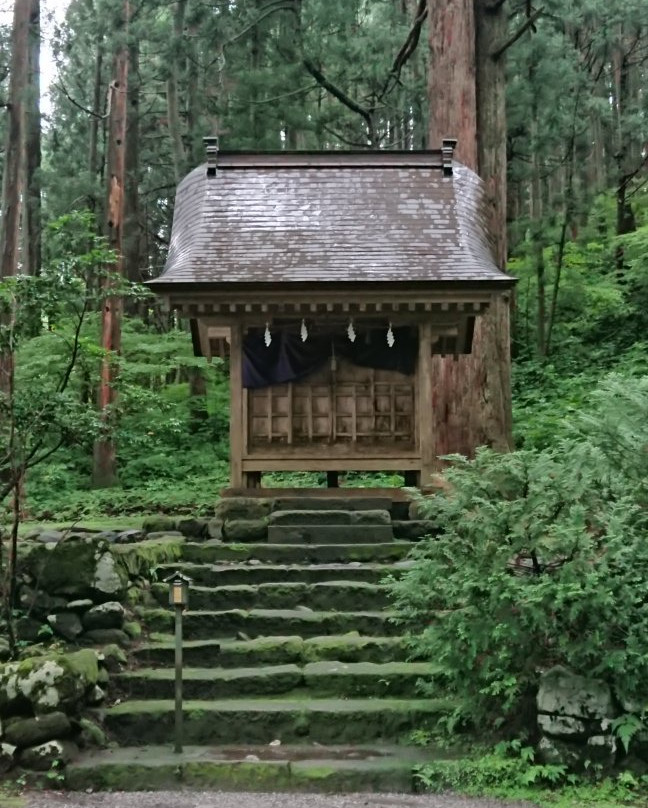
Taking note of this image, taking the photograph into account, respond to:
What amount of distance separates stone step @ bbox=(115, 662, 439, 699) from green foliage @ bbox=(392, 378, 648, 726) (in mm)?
474

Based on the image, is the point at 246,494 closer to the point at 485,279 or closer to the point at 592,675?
the point at 485,279

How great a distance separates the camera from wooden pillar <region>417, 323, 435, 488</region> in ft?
32.0

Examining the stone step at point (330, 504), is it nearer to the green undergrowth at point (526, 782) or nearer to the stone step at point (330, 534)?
the stone step at point (330, 534)

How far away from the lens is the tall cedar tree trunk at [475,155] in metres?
11.7

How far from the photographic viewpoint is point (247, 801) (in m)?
4.59

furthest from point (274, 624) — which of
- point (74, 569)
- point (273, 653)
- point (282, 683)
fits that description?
point (74, 569)

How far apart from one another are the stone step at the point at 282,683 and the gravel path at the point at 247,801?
3.61 feet

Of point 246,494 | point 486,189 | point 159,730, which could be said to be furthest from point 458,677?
point 486,189

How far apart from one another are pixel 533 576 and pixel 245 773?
2168 millimetres

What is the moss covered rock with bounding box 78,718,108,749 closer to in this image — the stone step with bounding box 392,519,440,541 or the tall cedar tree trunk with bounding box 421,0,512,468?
the stone step with bounding box 392,519,440,541

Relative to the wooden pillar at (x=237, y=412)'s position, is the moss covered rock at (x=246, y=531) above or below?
below

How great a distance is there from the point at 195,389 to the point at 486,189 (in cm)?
1023

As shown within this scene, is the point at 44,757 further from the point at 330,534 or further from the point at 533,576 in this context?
the point at 330,534

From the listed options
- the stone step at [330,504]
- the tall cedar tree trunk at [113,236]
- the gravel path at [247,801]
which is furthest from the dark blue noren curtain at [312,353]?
the gravel path at [247,801]
